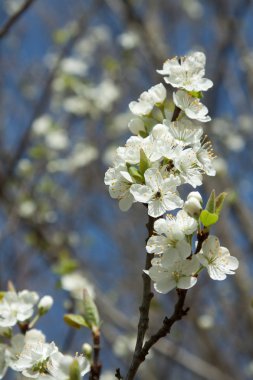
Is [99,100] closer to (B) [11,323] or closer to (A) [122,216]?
(A) [122,216]

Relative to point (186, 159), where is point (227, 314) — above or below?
above

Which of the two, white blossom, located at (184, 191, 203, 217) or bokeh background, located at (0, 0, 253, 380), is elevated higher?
bokeh background, located at (0, 0, 253, 380)

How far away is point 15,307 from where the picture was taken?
5.12ft

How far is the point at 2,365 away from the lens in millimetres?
1449

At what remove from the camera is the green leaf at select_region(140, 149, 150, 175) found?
4.32ft

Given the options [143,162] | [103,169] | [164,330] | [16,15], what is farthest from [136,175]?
[103,169]

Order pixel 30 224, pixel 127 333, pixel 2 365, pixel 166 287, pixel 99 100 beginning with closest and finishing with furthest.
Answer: pixel 166 287 < pixel 2 365 < pixel 127 333 < pixel 30 224 < pixel 99 100

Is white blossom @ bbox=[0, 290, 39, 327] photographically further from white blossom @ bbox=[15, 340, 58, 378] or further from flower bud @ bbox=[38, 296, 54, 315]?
white blossom @ bbox=[15, 340, 58, 378]

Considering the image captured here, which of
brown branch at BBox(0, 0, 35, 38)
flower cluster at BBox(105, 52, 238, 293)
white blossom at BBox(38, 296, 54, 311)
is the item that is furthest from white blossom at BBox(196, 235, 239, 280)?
brown branch at BBox(0, 0, 35, 38)

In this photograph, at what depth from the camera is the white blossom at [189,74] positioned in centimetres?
153

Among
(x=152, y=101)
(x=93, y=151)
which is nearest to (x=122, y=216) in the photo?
(x=93, y=151)

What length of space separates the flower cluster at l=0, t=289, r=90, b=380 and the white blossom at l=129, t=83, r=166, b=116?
63 cm

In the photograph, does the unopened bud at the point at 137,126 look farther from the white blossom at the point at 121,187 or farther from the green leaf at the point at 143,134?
the white blossom at the point at 121,187

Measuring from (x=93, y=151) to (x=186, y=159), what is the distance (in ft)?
11.5
